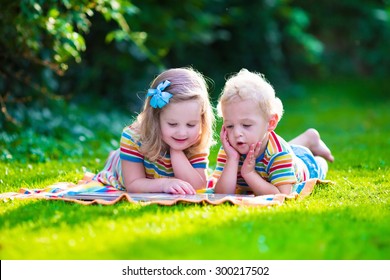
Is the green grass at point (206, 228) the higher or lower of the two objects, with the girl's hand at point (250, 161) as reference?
lower

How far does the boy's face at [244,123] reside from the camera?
4.57 meters

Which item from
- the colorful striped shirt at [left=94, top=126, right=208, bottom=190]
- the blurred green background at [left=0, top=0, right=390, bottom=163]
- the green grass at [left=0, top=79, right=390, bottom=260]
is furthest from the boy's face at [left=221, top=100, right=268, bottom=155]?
the blurred green background at [left=0, top=0, right=390, bottom=163]

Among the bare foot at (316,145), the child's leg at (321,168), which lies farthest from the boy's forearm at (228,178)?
the bare foot at (316,145)

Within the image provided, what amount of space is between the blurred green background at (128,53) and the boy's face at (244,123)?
2.59 meters

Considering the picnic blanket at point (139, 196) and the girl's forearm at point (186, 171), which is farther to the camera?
the girl's forearm at point (186, 171)

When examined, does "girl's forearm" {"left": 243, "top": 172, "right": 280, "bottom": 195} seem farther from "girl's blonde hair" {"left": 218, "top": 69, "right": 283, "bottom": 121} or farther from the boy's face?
"girl's blonde hair" {"left": 218, "top": 69, "right": 283, "bottom": 121}

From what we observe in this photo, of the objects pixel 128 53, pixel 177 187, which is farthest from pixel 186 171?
pixel 128 53

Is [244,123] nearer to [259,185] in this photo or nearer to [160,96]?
[259,185]

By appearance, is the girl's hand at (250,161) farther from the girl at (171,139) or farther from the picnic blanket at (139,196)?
the girl at (171,139)

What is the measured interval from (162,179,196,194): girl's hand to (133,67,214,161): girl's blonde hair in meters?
0.24

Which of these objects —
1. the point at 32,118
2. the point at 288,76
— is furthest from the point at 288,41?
the point at 32,118

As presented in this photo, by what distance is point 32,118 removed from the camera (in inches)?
328
